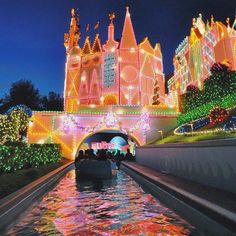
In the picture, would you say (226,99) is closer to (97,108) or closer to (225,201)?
(97,108)

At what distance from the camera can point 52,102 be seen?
67812mm

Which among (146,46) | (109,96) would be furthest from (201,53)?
(109,96)

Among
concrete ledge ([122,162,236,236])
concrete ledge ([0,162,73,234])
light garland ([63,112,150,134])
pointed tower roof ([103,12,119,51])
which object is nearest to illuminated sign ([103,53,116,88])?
pointed tower roof ([103,12,119,51])

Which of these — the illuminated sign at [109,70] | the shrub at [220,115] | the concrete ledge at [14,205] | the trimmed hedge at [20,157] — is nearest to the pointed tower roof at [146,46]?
the illuminated sign at [109,70]

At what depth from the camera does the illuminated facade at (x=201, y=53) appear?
104 feet

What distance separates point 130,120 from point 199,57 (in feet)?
47.0

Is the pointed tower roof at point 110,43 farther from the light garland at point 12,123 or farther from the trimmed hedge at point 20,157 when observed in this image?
the trimmed hedge at point 20,157

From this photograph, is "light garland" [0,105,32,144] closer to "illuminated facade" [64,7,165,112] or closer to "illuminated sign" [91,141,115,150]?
"illuminated facade" [64,7,165,112]

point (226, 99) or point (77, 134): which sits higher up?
point (226, 99)

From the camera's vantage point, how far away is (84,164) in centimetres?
1315

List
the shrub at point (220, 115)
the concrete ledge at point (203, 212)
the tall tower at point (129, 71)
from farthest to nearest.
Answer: the tall tower at point (129, 71) < the shrub at point (220, 115) < the concrete ledge at point (203, 212)


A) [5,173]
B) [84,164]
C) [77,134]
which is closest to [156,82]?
[77,134]

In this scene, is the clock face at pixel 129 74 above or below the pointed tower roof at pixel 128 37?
below

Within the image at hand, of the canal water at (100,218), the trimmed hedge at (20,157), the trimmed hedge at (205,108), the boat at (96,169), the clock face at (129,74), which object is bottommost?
the canal water at (100,218)
